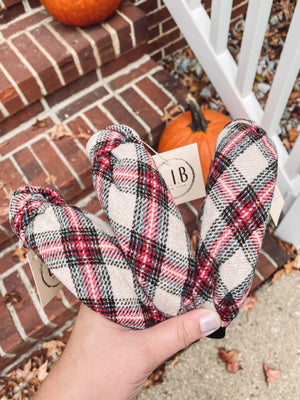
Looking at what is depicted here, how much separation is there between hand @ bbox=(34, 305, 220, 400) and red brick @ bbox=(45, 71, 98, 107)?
95cm

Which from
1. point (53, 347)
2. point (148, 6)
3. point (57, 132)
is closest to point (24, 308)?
point (53, 347)

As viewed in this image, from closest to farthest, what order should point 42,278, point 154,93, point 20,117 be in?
point 42,278
point 20,117
point 154,93

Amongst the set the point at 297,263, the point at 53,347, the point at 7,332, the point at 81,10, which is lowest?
the point at 297,263

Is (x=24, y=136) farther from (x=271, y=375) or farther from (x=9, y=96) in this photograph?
(x=271, y=375)

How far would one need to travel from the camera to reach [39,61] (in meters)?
1.36

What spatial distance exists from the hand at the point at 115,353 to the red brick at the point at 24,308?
40 centimetres

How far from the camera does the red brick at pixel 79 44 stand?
1.39 m

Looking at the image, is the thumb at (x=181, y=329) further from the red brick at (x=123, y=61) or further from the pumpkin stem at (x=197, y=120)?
the red brick at (x=123, y=61)

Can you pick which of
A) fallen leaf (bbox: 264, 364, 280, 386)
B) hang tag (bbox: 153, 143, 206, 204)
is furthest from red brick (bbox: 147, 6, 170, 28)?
fallen leaf (bbox: 264, 364, 280, 386)

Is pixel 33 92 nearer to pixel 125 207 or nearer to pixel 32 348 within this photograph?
pixel 125 207

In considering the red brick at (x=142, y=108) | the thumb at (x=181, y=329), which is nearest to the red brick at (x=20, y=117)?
the red brick at (x=142, y=108)

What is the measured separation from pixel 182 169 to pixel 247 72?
0.62 meters

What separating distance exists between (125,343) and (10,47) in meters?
1.24

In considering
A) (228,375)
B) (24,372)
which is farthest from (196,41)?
(24,372)
